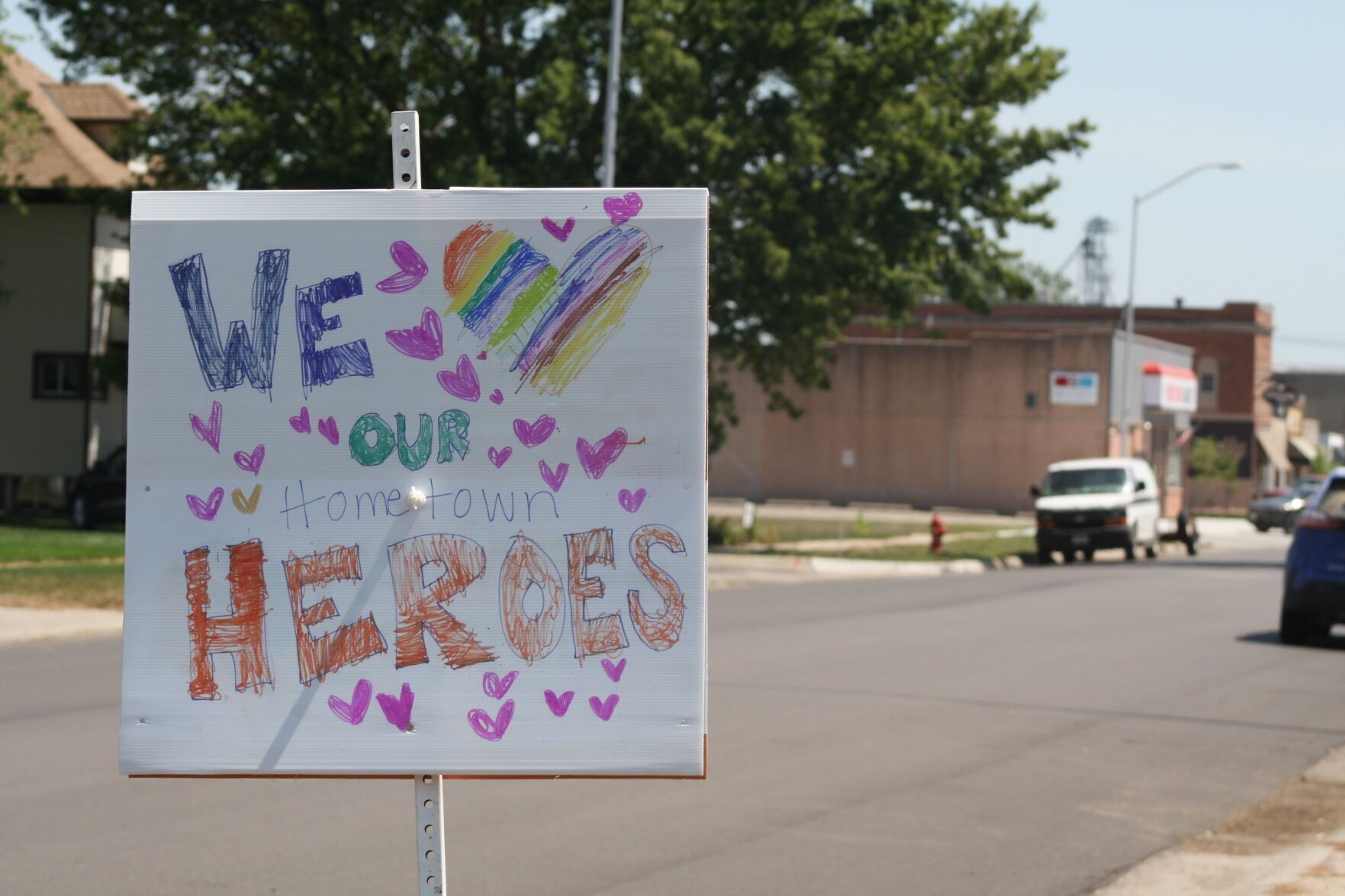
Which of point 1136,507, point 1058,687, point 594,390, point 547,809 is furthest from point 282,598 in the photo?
point 1136,507

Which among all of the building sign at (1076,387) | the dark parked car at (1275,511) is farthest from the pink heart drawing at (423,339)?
the dark parked car at (1275,511)

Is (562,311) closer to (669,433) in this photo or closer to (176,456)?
(669,433)

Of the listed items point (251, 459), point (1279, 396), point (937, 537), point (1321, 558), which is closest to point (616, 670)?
point (251, 459)

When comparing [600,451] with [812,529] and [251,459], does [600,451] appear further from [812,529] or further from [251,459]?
[812,529]

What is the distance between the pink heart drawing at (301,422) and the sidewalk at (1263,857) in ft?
14.7

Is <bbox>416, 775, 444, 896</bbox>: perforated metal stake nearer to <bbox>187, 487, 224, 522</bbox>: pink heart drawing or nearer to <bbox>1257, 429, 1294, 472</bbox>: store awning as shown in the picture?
<bbox>187, 487, 224, 522</bbox>: pink heart drawing

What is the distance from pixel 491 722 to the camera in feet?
11.8

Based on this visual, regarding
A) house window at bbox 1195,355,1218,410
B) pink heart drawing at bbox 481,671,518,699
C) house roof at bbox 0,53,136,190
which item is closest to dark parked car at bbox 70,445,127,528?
house roof at bbox 0,53,136,190

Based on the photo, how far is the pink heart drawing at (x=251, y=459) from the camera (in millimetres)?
3611

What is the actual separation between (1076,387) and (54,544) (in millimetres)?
39799

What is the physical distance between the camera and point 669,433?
357 centimetres

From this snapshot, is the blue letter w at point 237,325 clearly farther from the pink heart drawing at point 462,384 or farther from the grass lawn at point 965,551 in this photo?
the grass lawn at point 965,551

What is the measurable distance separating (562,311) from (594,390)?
0.69ft

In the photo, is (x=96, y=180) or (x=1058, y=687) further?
(x=96, y=180)
